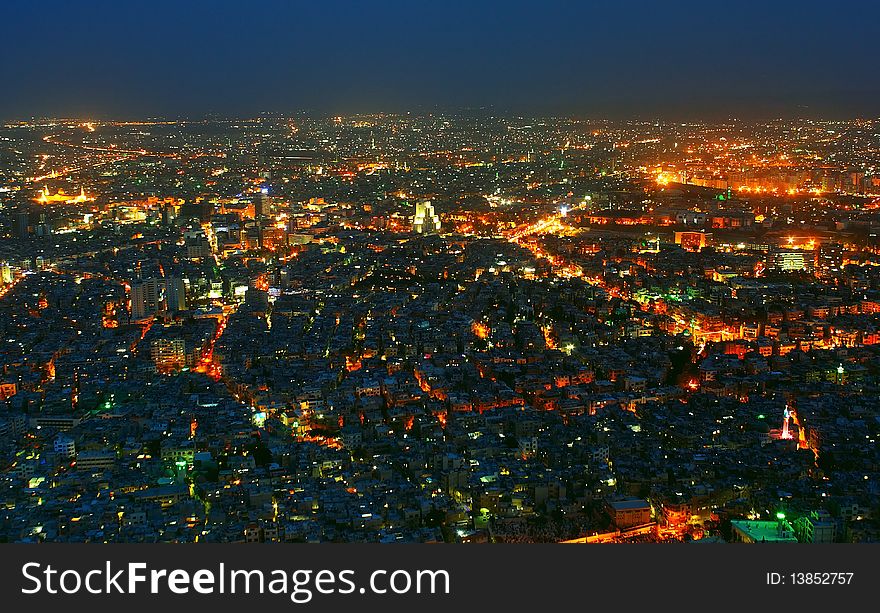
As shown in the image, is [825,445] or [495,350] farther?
[495,350]

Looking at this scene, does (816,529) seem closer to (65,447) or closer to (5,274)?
(65,447)

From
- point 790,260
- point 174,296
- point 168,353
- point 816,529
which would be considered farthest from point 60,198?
point 816,529

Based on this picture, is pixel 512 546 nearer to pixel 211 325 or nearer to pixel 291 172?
pixel 211 325

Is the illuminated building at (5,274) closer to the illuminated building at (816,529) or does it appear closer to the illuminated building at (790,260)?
the illuminated building at (790,260)

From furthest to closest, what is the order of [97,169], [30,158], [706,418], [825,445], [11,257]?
1. [97,169]
2. [30,158]
3. [11,257]
4. [706,418]
5. [825,445]

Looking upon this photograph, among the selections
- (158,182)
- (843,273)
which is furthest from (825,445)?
(158,182)
